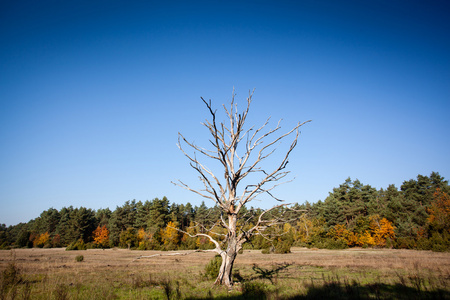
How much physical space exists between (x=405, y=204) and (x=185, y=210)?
68.1m

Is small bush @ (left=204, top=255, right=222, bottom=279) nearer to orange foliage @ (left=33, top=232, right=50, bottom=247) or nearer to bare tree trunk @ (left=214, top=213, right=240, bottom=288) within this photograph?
bare tree trunk @ (left=214, top=213, right=240, bottom=288)

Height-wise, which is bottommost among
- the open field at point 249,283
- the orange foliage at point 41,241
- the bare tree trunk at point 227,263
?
the orange foliage at point 41,241

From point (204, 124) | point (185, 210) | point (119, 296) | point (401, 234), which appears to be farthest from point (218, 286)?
point (185, 210)

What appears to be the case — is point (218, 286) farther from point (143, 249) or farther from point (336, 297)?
point (143, 249)

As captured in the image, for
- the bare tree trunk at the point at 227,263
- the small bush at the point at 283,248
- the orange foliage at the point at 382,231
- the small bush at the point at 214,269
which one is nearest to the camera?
the bare tree trunk at the point at 227,263

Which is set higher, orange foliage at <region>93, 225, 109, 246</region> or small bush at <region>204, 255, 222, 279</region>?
small bush at <region>204, 255, 222, 279</region>

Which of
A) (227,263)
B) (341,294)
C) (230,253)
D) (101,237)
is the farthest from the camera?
(101,237)

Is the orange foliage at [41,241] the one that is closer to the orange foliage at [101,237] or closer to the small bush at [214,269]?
the orange foliage at [101,237]

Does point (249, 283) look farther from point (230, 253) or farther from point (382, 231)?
point (382, 231)

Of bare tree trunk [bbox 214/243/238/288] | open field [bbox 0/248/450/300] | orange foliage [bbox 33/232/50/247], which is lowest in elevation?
orange foliage [bbox 33/232/50/247]

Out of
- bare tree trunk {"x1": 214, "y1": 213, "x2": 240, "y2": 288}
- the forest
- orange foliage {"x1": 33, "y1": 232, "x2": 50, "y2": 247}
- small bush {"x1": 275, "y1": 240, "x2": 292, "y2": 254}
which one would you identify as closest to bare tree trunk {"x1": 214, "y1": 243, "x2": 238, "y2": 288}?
bare tree trunk {"x1": 214, "y1": 213, "x2": 240, "y2": 288}

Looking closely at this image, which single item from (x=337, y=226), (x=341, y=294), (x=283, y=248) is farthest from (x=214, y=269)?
(x=337, y=226)

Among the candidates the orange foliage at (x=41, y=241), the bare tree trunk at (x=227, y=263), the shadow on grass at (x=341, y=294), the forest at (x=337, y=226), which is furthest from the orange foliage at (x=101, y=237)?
the shadow on grass at (x=341, y=294)

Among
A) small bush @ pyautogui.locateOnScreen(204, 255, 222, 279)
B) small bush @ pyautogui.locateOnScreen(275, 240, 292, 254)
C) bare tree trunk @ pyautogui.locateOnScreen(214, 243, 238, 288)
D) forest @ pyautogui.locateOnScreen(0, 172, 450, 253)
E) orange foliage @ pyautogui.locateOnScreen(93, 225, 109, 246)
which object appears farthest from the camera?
orange foliage @ pyautogui.locateOnScreen(93, 225, 109, 246)
